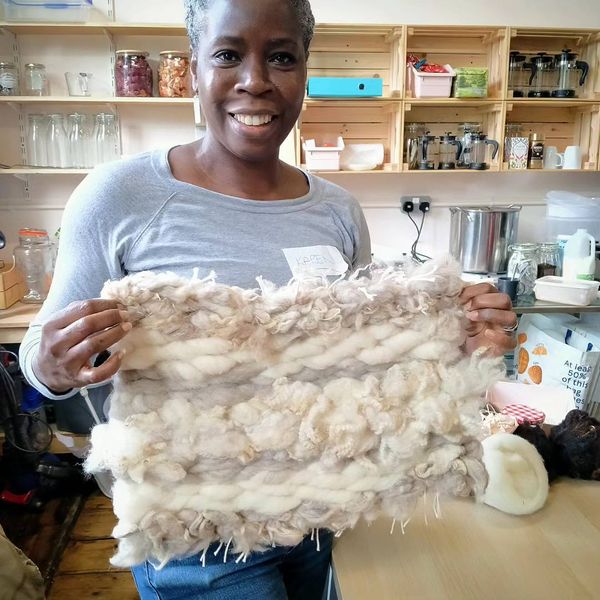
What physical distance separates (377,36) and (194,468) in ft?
8.13

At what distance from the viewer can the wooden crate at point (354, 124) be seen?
2602 millimetres

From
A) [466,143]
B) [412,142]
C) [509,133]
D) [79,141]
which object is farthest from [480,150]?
[79,141]

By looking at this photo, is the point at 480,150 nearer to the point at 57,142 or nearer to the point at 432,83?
the point at 432,83

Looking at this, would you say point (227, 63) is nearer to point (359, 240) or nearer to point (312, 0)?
point (359, 240)

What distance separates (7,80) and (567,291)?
2.39 metres

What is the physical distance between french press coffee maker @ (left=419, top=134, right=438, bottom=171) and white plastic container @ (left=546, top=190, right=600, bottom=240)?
25.2 inches

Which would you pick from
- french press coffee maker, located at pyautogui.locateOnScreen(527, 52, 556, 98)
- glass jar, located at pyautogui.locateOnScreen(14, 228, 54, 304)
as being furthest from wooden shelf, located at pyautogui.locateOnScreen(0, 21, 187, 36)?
french press coffee maker, located at pyautogui.locateOnScreen(527, 52, 556, 98)

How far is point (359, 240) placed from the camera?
3.09 feet

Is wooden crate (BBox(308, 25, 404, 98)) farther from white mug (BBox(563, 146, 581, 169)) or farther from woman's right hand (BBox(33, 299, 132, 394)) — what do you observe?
woman's right hand (BBox(33, 299, 132, 394))

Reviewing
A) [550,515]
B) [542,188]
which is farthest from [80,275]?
[542,188]

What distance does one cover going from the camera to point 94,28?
231 cm

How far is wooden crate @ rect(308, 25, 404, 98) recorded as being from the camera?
8.23 feet

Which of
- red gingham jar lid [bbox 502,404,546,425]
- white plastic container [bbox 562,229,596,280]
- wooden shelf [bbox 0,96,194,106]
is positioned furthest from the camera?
wooden shelf [bbox 0,96,194,106]

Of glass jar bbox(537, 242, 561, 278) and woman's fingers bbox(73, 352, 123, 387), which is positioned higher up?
woman's fingers bbox(73, 352, 123, 387)
